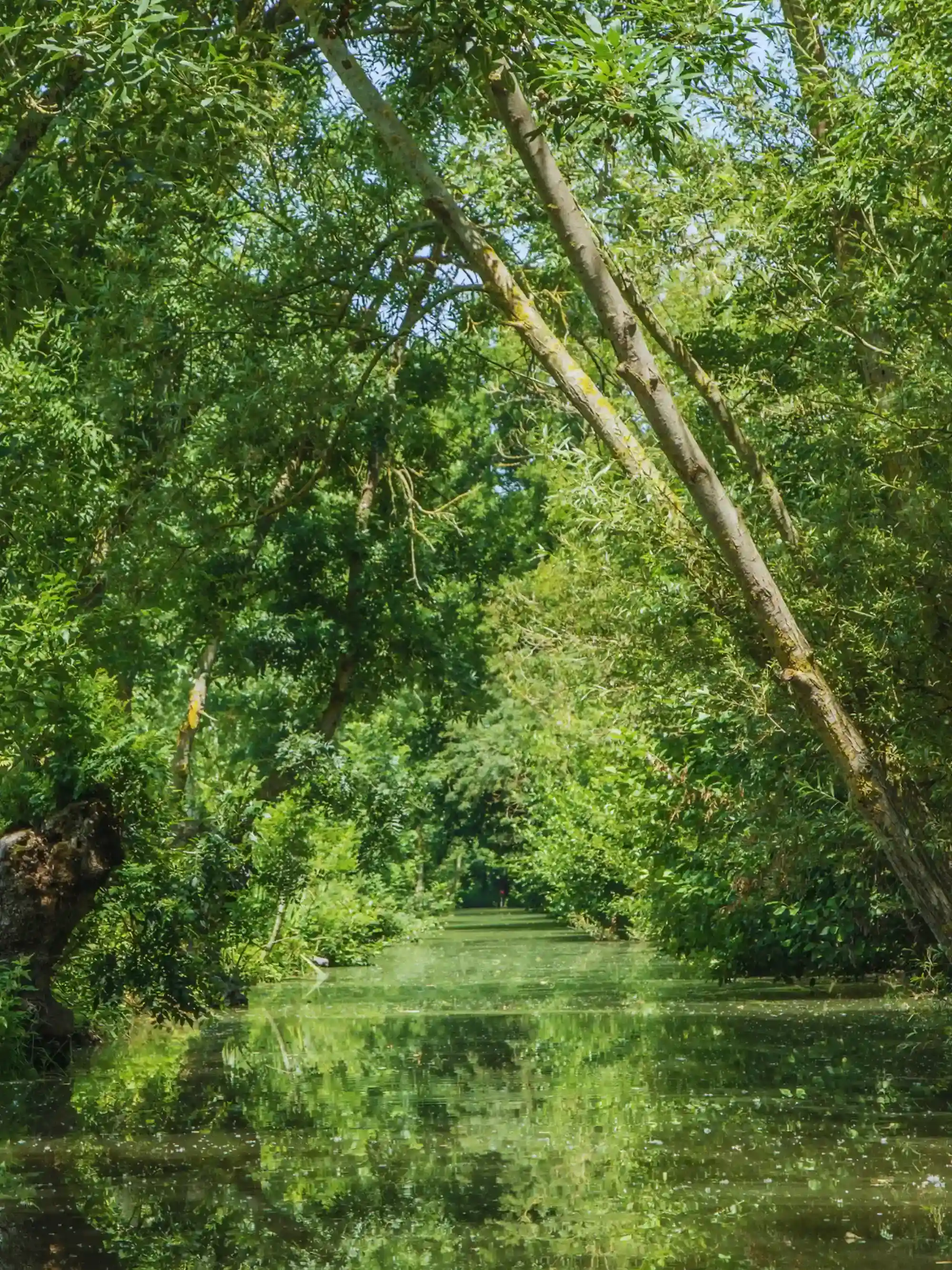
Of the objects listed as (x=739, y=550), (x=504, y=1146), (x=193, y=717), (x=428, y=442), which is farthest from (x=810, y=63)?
(x=193, y=717)

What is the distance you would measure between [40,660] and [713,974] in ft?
39.8

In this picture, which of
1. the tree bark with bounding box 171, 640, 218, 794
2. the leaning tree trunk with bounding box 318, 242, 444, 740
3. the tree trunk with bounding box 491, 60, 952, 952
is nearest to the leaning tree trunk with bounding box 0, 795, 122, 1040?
the tree bark with bounding box 171, 640, 218, 794

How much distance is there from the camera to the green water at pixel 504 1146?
7.45m

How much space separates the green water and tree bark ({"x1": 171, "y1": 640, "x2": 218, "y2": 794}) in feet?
16.7

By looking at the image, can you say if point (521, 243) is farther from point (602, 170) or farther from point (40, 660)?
point (40, 660)

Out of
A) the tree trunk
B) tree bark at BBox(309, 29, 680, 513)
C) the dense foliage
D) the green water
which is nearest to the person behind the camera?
the green water

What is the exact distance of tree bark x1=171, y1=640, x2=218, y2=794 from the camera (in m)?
24.1

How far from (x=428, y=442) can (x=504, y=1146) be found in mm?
14733

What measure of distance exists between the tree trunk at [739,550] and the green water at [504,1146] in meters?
1.62

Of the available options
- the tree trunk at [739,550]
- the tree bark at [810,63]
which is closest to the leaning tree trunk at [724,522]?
the tree trunk at [739,550]

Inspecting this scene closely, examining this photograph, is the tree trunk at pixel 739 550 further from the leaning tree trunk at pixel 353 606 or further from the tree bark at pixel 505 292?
the leaning tree trunk at pixel 353 606

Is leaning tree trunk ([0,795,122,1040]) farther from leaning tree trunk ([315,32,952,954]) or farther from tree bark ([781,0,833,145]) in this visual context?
tree bark ([781,0,833,145])

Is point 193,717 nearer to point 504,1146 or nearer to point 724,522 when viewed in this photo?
point 724,522

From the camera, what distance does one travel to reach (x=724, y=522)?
11.1m
